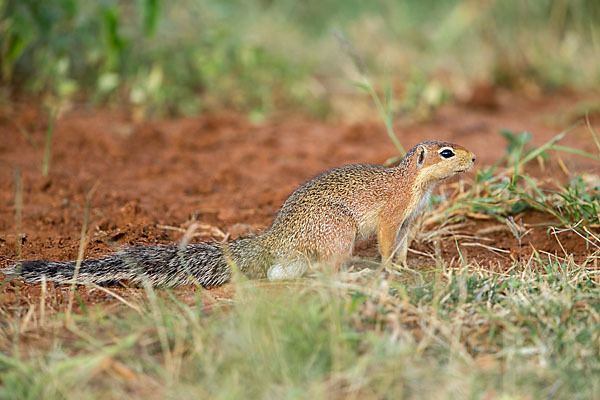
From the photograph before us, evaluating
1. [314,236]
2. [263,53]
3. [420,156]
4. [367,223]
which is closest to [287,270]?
[314,236]

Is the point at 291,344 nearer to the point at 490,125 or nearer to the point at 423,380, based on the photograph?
the point at 423,380

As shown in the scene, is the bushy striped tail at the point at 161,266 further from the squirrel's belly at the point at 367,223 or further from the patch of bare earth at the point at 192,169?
the squirrel's belly at the point at 367,223

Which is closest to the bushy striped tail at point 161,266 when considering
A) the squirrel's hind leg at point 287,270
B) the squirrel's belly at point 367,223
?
the squirrel's hind leg at point 287,270

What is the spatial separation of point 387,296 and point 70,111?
18.9 feet

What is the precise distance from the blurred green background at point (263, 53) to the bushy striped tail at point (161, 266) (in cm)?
345

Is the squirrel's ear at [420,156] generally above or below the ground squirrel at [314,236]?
above

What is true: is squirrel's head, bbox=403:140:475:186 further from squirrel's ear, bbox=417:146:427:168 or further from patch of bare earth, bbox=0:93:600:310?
patch of bare earth, bbox=0:93:600:310

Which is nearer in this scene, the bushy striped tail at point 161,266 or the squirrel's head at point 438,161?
the bushy striped tail at point 161,266

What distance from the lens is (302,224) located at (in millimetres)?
3705

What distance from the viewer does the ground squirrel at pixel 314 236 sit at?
3.45 meters

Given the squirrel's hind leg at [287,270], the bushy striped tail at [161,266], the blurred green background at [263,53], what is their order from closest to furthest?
1. the bushy striped tail at [161,266]
2. the squirrel's hind leg at [287,270]
3. the blurred green background at [263,53]

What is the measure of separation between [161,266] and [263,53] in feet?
17.4

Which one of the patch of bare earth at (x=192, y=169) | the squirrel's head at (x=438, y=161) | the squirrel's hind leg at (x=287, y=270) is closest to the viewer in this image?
the squirrel's hind leg at (x=287, y=270)

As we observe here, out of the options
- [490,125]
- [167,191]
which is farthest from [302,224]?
[490,125]
